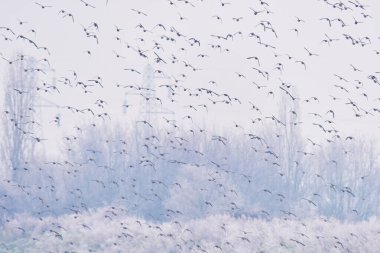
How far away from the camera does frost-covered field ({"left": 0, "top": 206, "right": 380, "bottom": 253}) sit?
26.9 meters

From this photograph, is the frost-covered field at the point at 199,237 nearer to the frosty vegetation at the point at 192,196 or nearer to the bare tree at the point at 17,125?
the frosty vegetation at the point at 192,196

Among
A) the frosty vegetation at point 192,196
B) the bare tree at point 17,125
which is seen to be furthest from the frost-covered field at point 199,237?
the bare tree at point 17,125

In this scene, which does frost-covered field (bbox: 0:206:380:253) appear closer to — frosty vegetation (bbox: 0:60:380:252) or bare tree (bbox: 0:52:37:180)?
frosty vegetation (bbox: 0:60:380:252)

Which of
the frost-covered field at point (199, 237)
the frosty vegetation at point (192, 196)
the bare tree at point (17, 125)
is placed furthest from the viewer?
the bare tree at point (17, 125)

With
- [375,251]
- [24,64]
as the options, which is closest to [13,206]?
[24,64]

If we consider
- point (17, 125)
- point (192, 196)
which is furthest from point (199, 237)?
point (17, 125)

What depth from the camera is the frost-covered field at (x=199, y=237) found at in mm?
26922

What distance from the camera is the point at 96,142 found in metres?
53.9

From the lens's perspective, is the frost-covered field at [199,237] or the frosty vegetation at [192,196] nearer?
the frost-covered field at [199,237]

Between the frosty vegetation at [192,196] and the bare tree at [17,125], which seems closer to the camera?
the frosty vegetation at [192,196]

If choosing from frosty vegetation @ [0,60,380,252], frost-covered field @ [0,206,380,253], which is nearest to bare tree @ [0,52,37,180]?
frosty vegetation @ [0,60,380,252]

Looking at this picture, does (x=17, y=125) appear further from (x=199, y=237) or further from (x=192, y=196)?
(x=199, y=237)

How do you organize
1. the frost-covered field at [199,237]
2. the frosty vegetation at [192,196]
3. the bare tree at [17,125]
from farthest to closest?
the bare tree at [17,125], the frosty vegetation at [192,196], the frost-covered field at [199,237]

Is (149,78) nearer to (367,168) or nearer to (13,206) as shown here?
(13,206)
